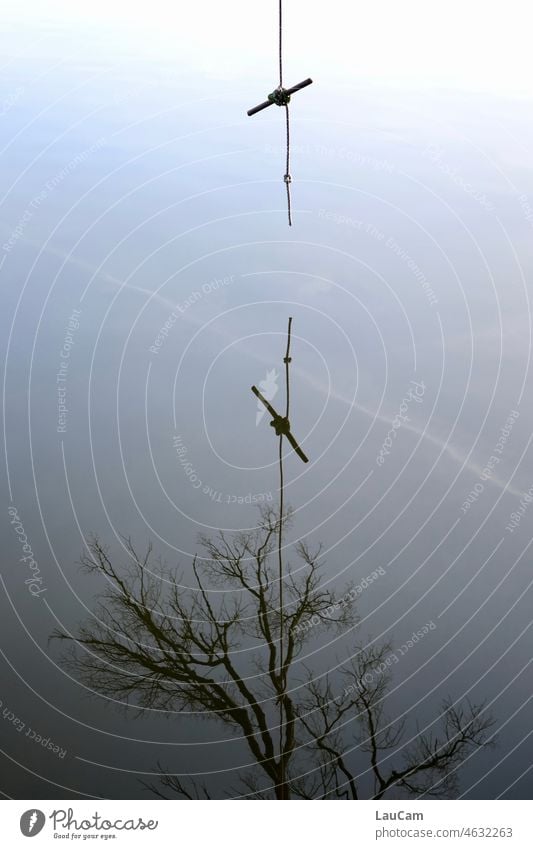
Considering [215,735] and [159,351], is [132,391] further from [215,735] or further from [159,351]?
[215,735]

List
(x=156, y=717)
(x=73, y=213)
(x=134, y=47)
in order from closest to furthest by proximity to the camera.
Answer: (x=156, y=717), (x=73, y=213), (x=134, y=47)

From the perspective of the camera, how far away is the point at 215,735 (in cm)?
709

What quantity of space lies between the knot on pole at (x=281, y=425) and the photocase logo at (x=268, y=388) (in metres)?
0.13

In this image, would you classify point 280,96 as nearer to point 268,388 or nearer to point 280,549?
point 268,388

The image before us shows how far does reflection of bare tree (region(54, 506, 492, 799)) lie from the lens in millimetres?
6965

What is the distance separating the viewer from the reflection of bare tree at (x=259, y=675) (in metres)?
6.96

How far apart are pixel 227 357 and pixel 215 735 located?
11.7 feet

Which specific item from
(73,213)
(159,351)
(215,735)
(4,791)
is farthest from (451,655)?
(73,213)

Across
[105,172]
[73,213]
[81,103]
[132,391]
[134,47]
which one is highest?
[134,47]
